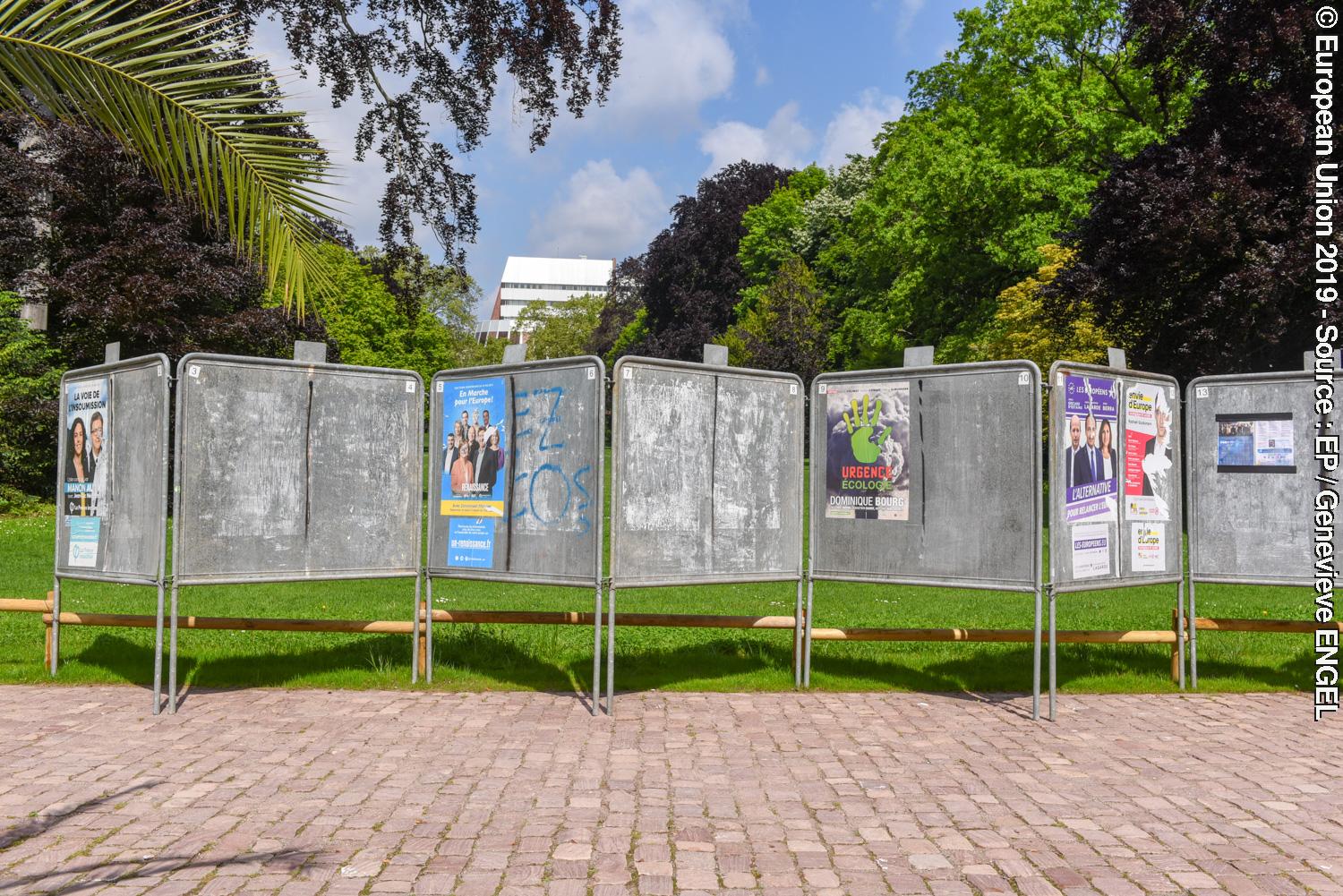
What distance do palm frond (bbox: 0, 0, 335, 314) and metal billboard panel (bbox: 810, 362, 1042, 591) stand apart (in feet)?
14.5

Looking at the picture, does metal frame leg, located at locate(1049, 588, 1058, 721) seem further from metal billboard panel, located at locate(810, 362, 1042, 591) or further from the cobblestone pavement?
metal billboard panel, located at locate(810, 362, 1042, 591)

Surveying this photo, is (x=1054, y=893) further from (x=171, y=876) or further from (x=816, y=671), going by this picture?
(x=816, y=671)

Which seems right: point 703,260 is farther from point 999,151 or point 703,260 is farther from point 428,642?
point 428,642

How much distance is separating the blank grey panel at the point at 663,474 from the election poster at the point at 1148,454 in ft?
10.4

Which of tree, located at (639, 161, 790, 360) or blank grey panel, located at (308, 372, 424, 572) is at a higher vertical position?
tree, located at (639, 161, 790, 360)

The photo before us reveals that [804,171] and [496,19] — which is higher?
[804,171]

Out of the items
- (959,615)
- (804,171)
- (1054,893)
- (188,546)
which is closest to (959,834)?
(1054,893)

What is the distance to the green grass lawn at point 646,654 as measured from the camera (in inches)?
364

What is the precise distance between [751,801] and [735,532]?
3.20 meters

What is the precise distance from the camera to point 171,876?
469cm

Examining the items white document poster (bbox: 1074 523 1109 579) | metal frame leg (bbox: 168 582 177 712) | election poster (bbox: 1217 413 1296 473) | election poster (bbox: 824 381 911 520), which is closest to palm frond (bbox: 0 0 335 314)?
metal frame leg (bbox: 168 582 177 712)

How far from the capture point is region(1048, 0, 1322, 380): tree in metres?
22.5

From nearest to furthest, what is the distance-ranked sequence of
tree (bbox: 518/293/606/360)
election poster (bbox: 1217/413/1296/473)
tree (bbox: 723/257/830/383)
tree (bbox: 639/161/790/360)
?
election poster (bbox: 1217/413/1296/473), tree (bbox: 723/257/830/383), tree (bbox: 639/161/790/360), tree (bbox: 518/293/606/360)

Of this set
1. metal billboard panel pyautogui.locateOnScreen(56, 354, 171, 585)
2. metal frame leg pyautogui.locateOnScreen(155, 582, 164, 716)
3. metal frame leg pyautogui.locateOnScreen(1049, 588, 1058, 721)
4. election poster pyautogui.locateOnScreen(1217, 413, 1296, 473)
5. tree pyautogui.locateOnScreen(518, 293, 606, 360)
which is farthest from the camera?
tree pyautogui.locateOnScreen(518, 293, 606, 360)
